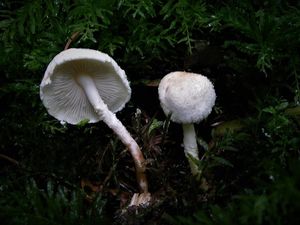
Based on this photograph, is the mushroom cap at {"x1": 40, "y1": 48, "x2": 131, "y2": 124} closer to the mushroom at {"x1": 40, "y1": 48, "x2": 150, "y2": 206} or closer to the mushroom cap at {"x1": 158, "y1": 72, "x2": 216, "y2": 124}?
the mushroom at {"x1": 40, "y1": 48, "x2": 150, "y2": 206}

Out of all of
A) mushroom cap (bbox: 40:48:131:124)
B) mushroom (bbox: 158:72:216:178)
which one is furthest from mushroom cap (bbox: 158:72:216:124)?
mushroom cap (bbox: 40:48:131:124)

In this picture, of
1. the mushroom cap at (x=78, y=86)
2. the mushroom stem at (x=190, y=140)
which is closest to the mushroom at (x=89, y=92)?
the mushroom cap at (x=78, y=86)

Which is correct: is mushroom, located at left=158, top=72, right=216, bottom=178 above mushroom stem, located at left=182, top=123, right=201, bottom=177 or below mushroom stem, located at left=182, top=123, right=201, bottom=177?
above

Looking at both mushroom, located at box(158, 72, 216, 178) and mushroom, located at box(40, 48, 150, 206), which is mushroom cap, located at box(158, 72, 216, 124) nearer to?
mushroom, located at box(158, 72, 216, 178)

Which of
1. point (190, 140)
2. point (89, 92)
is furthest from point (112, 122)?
point (190, 140)

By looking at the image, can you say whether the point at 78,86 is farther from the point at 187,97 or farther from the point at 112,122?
the point at 187,97

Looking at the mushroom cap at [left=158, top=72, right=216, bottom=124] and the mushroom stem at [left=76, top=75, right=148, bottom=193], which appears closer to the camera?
the mushroom cap at [left=158, top=72, right=216, bottom=124]

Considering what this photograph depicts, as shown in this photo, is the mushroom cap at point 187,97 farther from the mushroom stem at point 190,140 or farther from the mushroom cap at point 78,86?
the mushroom cap at point 78,86
